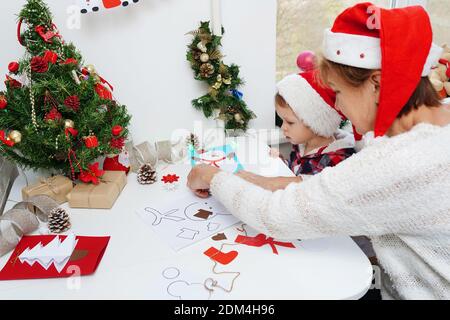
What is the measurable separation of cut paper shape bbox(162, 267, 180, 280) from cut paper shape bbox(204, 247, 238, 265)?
0.08m

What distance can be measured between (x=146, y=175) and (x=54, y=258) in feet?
1.26

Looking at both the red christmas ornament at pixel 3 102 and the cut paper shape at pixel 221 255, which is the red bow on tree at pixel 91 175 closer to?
the red christmas ornament at pixel 3 102

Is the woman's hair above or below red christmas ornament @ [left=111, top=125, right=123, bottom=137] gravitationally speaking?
above

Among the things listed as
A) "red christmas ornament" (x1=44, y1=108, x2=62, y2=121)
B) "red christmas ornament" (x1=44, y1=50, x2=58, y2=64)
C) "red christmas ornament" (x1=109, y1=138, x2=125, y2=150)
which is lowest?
"red christmas ornament" (x1=109, y1=138, x2=125, y2=150)

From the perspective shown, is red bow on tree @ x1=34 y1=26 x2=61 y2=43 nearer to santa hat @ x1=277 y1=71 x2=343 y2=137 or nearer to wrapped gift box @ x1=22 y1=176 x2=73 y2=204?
wrapped gift box @ x1=22 y1=176 x2=73 y2=204

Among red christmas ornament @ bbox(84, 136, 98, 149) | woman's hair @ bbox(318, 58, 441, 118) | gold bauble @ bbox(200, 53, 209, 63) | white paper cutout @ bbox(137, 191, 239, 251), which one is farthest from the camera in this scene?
gold bauble @ bbox(200, 53, 209, 63)

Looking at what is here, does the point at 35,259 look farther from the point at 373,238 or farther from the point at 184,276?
the point at 373,238

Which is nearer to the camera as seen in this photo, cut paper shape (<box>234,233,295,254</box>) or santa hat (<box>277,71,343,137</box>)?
cut paper shape (<box>234,233,295,254</box>)

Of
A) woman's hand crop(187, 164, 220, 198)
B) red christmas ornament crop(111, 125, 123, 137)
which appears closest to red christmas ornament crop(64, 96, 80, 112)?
red christmas ornament crop(111, 125, 123, 137)

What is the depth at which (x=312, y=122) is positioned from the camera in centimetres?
118

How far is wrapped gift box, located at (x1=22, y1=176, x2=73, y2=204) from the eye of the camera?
96 centimetres

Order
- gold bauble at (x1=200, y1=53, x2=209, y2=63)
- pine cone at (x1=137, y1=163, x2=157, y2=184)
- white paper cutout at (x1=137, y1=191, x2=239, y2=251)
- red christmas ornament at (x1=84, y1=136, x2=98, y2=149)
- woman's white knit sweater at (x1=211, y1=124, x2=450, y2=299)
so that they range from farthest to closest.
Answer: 1. gold bauble at (x1=200, y1=53, x2=209, y2=63)
2. pine cone at (x1=137, y1=163, x2=157, y2=184)
3. red christmas ornament at (x1=84, y1=136, x2=98, y2=149)
4. white paper cutout at (x1=137, y1=191, x2=239, y2=251)
5. woman's white knit sweater at (x1=211, y1=124, x2=450, y2=299)

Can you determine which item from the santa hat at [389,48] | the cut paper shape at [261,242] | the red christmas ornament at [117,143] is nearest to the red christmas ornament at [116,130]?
the red christmas ornament at [117,143]
